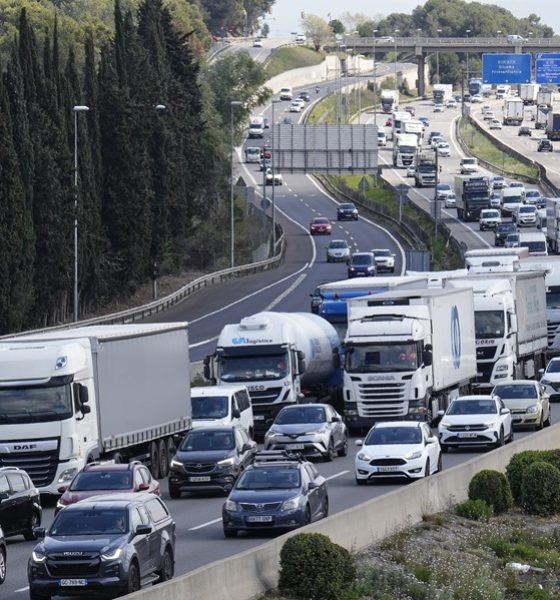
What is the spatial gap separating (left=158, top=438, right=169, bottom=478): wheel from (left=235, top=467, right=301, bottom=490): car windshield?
10430 mm

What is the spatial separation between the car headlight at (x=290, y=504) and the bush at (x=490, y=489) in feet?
22.9

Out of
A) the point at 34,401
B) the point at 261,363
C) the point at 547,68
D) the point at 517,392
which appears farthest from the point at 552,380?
the point at 547,68

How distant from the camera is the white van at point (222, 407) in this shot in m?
43.0

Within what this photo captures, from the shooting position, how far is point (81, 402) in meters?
35.1

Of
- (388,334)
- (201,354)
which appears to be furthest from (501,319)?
(201,354)

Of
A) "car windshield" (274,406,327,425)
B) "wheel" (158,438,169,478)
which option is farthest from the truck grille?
"car windshield" (274,406,327,425)

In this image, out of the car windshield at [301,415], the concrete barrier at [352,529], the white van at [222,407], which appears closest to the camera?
the concrete barrier at [352,529]

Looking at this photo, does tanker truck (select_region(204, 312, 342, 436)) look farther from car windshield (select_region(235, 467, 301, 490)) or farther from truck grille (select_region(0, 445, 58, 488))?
car windshield (select_region(235, 467, 301, 490))

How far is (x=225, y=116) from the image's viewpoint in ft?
476

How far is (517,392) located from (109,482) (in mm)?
21102

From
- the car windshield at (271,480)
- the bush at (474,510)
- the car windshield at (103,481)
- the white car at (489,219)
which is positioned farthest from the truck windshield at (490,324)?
the white car at (489,219)

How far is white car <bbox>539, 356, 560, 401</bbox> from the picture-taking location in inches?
2247

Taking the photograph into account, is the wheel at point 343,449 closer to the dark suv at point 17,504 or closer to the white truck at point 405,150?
the dark suv at point 17,504

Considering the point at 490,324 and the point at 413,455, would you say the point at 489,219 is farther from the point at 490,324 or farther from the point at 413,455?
the point at 413,455
